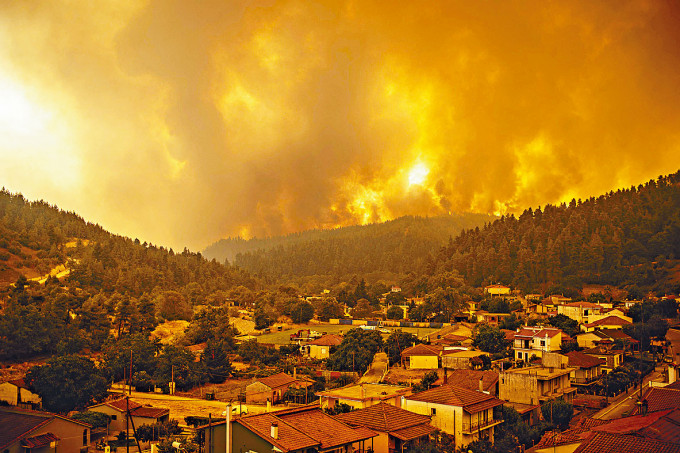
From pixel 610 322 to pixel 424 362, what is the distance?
15894 millimetres

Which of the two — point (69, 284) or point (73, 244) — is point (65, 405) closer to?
point (69, 284)

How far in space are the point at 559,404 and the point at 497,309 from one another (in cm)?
3173

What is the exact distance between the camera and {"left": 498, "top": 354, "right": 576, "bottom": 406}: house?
2548 cm

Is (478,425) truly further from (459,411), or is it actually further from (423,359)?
(423,359)

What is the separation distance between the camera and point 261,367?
36.8 m

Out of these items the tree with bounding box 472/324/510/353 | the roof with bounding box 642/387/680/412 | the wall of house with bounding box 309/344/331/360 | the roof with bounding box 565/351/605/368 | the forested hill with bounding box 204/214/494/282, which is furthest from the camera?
the forested hill with bounding box 204/214/494/282

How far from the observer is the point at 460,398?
20.8 meters

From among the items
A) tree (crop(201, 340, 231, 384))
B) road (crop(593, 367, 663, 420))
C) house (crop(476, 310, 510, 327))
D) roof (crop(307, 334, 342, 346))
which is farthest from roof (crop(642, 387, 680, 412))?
house (crop(476, 310, 510, 327))

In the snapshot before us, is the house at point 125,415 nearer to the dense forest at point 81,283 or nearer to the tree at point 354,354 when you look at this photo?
the tree at point 354,354

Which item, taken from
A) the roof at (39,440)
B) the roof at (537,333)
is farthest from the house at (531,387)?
the roof at (39,440)

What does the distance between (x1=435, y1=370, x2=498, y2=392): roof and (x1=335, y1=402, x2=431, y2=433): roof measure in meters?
6.18

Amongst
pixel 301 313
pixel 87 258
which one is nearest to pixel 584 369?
pixel 301 313

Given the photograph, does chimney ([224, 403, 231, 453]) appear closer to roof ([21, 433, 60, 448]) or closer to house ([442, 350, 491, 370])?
roof ([21, 433, 60, 448])

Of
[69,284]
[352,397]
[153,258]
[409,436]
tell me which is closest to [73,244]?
[153,258]
